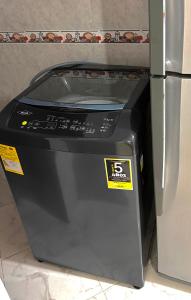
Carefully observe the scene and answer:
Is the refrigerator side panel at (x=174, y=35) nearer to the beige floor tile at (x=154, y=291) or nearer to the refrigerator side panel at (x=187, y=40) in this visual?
the refrigerator side panel at (x=187, y=40)

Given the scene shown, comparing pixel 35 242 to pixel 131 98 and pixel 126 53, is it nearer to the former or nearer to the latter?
pixel 131 98

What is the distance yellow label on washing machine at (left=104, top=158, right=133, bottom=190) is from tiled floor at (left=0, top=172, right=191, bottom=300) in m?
0.59

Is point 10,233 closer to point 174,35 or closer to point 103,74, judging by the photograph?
point 103,74

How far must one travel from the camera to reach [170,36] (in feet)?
2.54

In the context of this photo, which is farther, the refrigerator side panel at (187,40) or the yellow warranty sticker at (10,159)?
the yellow warranty sticker at (10,159)

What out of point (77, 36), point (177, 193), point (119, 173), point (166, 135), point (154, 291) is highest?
point (77, 36)

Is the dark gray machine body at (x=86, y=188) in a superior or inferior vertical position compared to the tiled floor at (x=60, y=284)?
superior

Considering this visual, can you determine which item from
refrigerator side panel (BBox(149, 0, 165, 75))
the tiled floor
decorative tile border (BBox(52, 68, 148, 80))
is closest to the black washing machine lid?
decorative tile border (BBox(52, 68, 148, 80))

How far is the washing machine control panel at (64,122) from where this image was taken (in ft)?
3.28

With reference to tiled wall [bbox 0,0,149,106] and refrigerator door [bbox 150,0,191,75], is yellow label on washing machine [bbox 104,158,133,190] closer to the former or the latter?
refrigerator door [bbox 150,0,191,75]

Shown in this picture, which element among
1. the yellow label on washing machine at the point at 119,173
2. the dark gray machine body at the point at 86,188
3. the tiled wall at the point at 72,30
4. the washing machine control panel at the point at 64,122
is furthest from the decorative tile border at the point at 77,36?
the yellow label on washing machine at the point at 119,173

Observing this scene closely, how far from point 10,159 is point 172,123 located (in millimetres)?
596

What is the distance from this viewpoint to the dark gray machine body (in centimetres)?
100

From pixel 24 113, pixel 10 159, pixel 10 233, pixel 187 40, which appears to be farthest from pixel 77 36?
pixel 10 233
